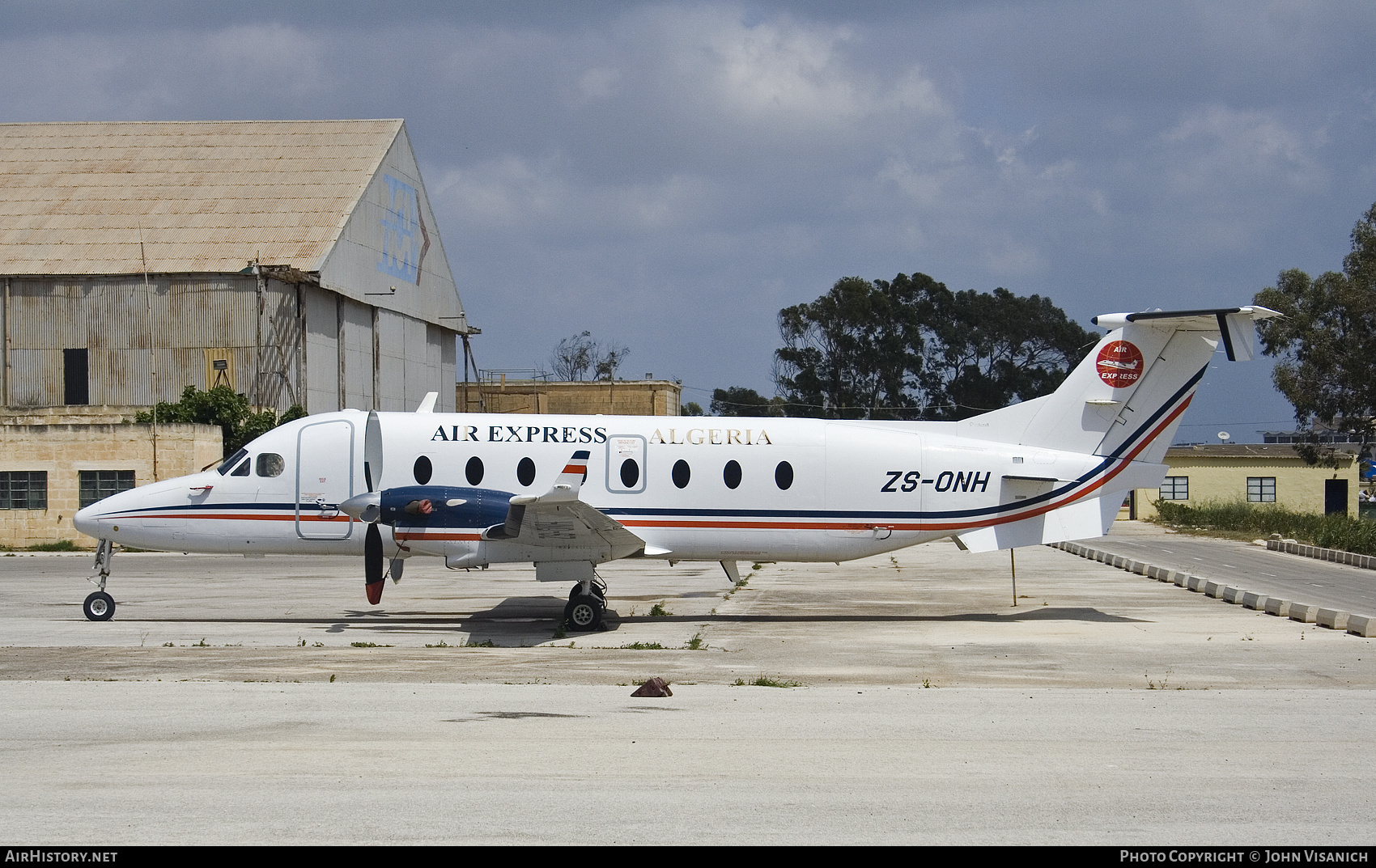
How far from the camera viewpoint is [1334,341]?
5562cm

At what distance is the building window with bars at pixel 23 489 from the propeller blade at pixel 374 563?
25.7 meters

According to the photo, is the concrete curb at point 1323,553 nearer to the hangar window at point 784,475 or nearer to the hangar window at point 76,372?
the hangar window at point 784,475

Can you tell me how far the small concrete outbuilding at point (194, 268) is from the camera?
4491 centimetres

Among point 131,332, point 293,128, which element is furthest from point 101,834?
point 293,128

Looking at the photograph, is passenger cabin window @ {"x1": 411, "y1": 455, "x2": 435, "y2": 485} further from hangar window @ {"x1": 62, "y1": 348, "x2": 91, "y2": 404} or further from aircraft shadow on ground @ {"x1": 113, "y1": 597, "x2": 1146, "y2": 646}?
hangar window @ {"x1": 62, "y1": 348, "x2": 91, "y2": 404}

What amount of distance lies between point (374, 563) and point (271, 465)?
2.80 metres

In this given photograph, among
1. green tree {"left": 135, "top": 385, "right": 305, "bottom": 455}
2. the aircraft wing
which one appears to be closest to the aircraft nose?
the aircraft wing

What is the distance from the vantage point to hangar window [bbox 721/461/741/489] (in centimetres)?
1825

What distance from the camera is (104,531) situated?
18.3 m

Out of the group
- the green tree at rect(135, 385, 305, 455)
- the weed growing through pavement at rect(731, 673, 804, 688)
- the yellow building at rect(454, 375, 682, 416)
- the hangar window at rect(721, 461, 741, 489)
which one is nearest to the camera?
the weed growing through pavement at rect(731, 673, 804, 688)

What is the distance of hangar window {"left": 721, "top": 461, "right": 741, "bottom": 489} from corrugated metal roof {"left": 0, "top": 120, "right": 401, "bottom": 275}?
3225cm

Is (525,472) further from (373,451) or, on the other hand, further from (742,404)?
(742,404)

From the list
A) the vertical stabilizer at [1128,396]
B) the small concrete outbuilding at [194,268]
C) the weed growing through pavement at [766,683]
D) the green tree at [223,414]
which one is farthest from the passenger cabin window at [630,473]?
the green tree at [223,414]
